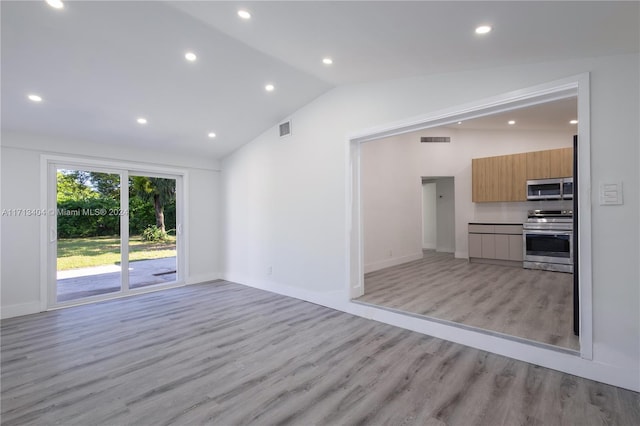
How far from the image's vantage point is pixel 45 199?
167 inches

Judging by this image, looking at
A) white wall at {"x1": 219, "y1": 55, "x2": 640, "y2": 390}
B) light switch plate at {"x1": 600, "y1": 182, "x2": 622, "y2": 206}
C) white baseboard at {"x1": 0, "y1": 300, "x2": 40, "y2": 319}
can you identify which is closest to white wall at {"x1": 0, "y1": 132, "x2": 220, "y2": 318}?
white baseboard at {"x1": 0, "y1": 300, "x2": 40, "y2": 319}

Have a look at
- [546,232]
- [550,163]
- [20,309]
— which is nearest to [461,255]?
[546,232]

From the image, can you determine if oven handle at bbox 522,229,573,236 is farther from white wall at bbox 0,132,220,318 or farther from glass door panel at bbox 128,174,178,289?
white wall at bbox 0,132,220,318

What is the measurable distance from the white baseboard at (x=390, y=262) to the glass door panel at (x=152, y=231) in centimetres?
393

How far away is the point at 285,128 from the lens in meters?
4.87

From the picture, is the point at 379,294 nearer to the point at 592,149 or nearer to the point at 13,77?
the point at 592,149

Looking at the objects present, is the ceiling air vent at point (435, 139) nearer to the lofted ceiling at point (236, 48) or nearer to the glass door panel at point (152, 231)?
the lofted ceiling at point (236, 48)

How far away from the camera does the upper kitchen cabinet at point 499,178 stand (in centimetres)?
651

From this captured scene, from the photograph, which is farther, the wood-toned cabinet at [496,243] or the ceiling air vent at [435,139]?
the ceiling air vent at [435,139]

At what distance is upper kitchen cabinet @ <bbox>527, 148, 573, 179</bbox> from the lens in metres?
6.00

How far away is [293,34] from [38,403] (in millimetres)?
3637

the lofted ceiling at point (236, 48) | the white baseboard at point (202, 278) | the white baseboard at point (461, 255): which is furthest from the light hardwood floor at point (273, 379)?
the white baseboard at point (461, 255)

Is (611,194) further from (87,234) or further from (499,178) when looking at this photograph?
(87,234)

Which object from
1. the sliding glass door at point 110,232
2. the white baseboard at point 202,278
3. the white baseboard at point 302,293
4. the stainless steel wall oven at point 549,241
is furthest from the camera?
the white baseboard at point 202,278
